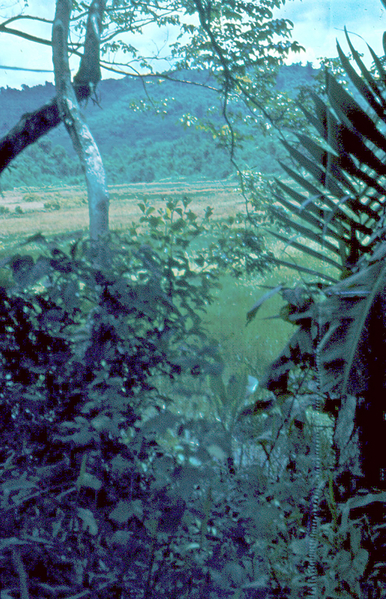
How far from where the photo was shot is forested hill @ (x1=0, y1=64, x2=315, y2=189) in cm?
192

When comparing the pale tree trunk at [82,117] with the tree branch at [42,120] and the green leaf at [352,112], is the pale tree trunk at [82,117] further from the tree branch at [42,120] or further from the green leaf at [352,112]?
the green leaf at [352,112]

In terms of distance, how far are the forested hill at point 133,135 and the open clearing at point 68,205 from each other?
56 millimetres

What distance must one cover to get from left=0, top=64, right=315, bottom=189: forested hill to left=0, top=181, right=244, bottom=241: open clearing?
0.06 metres

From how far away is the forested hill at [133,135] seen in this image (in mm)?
1925

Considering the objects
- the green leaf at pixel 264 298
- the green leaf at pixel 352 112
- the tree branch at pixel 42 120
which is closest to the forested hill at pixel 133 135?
the tree branch at pixel 42 120

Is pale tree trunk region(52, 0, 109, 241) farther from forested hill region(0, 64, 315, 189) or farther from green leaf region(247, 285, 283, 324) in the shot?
green leaf region(247, 285, 283, 324)

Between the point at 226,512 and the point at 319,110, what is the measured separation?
4.95 feet

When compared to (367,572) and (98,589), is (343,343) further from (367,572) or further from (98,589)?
(98,589)

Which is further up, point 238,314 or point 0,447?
point 238,314

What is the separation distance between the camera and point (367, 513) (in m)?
1.31

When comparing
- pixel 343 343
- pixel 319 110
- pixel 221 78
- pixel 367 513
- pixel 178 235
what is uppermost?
pixel 221 78

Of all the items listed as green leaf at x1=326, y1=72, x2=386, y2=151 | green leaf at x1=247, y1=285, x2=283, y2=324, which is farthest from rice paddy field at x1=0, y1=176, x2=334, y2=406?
green leaf at x1=326, y1=72, x2=386, y2=151

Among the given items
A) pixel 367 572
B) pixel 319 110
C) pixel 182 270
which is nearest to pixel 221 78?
pixel 319 110

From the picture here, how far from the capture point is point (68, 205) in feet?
6.09
